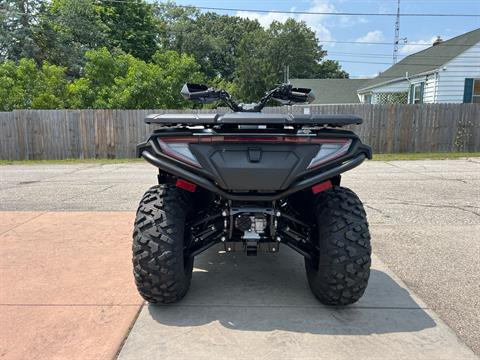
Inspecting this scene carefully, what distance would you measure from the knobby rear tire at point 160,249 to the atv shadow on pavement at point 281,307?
222 mm

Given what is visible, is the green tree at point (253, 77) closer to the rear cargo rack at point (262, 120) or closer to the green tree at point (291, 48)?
the green tree at point (291, 48)

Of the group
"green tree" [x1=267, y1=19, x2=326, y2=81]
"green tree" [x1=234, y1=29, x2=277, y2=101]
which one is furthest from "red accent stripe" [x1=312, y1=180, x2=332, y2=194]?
"green tree" [x1=267, y1=19, x2=326, y2=81]

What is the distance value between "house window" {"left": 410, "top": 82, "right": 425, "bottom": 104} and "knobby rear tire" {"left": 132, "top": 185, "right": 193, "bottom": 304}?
20.2m

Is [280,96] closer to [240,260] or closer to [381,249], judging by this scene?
[240,260]

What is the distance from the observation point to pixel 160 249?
2916 mm

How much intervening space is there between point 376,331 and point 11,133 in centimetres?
1729

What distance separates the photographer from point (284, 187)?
284 centimetres

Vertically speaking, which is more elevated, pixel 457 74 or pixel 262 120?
pixel 457 74

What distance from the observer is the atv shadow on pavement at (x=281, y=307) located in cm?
294

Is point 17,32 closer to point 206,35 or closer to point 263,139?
point 263,139

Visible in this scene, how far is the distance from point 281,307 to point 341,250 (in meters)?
0.68

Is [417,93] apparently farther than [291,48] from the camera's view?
No

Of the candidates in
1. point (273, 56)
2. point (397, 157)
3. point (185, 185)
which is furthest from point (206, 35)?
point (185, 185)

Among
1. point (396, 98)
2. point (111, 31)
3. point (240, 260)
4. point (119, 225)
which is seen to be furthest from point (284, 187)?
point (111, 31)
